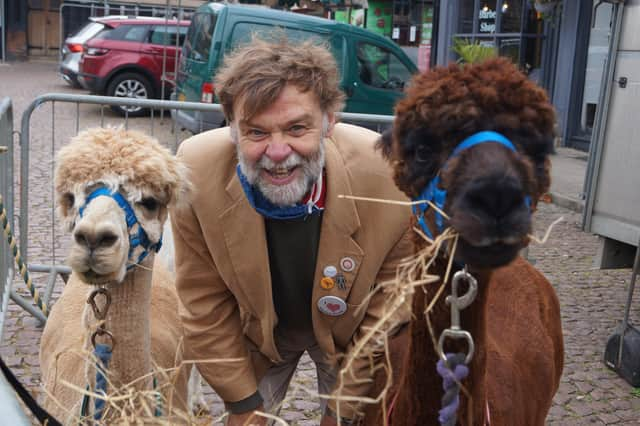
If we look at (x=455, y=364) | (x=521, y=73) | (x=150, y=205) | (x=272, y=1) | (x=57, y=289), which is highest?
(x=272, y=1)

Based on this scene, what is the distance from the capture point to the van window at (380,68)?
11.4m

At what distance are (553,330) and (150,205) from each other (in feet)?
6.42

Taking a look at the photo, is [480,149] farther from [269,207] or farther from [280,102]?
[269,207]

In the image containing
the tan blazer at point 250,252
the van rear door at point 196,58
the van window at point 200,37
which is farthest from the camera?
the van window at point 200,37

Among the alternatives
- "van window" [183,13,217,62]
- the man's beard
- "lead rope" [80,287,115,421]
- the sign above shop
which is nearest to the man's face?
the man's beard

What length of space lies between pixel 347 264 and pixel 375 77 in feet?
30.1

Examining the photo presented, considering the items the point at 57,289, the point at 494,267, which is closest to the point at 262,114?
the point at 494,267

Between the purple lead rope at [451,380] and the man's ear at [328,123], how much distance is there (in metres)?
1.01

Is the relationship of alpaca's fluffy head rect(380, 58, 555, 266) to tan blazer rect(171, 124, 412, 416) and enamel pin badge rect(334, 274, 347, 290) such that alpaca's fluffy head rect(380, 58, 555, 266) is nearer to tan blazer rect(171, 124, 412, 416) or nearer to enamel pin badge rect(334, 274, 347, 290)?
tan blazer rect(171, 124, 412, 416)

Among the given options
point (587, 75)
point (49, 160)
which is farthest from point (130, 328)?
point (587, 75)

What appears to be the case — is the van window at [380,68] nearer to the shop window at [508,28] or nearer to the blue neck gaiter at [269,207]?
the shop window at [508,28]

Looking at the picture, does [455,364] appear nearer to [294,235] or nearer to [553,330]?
[294,235]

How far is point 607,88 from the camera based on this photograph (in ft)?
19.1

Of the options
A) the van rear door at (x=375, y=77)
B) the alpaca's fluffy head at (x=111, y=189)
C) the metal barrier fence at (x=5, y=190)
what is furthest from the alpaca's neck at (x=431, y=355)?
the van rear door at (x=375, y=77)
